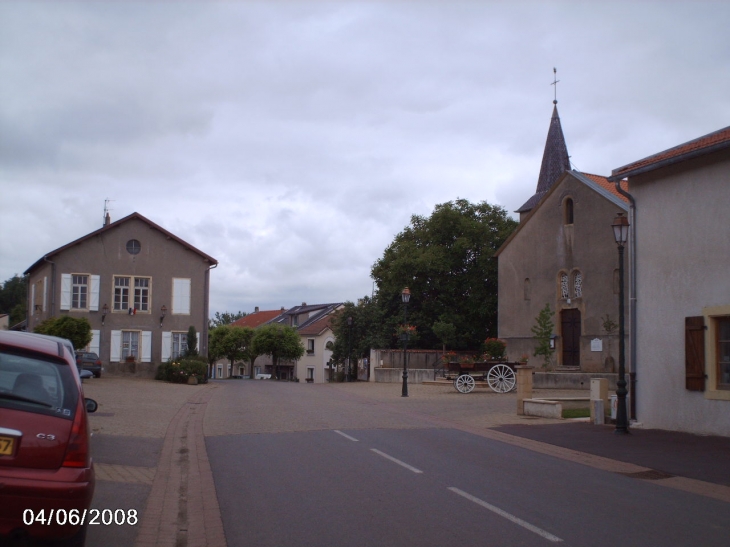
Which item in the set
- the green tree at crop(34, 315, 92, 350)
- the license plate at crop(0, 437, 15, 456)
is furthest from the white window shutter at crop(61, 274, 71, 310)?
the license plate at crop(0, 437, 15, 456)

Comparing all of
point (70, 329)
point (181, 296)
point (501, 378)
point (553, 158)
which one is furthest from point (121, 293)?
point (553, 158)

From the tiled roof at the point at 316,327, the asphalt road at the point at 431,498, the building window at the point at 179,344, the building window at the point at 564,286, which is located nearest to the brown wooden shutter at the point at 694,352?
the asphalt road at the point at 431,498

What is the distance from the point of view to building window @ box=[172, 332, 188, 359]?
130 feet

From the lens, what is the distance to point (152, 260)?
130 feet

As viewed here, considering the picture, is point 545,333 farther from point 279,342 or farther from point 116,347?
point 279,342

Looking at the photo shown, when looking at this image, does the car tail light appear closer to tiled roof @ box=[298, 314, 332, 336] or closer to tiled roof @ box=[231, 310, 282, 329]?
tiled roof @ box=[298, 314, 332, 336]

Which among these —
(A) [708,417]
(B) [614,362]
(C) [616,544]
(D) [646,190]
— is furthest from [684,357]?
(B) [614,362]

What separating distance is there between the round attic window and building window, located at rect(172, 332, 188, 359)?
4922 mm

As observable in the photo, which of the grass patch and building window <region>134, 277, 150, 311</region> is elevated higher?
building window <region>134, 277, 150, 311</region>

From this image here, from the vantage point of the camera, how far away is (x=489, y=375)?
28.0 m

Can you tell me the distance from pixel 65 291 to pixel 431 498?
34076 millimetres

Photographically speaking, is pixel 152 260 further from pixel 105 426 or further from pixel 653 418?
pixel 653 418

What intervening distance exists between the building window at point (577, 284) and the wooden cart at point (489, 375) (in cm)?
926

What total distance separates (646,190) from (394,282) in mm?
32051
